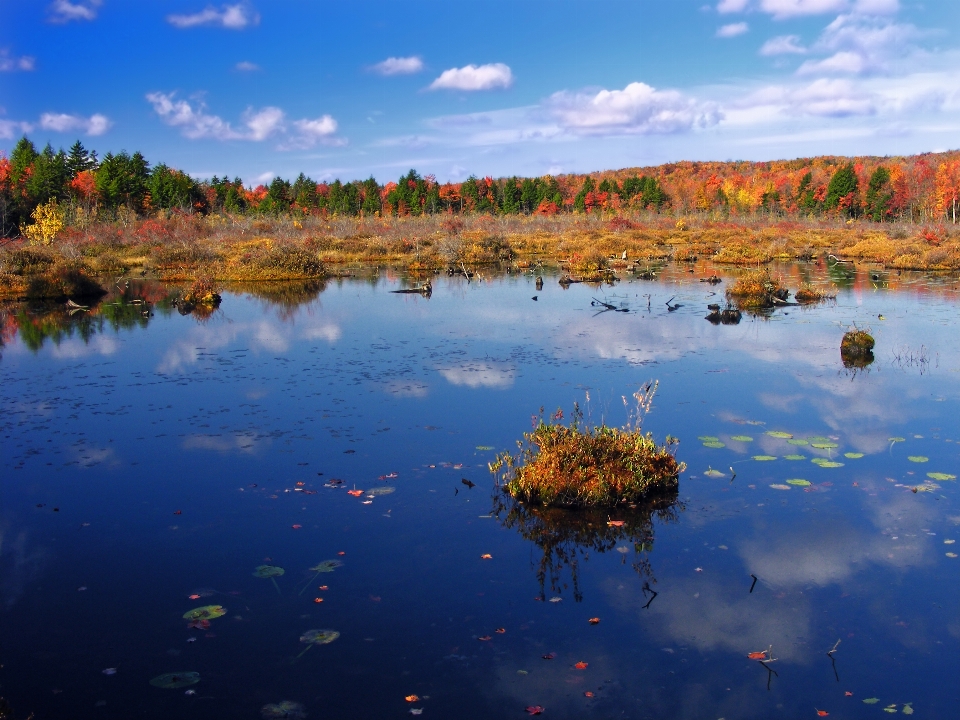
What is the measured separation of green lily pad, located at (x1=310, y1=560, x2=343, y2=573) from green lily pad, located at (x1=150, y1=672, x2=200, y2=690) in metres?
1.51

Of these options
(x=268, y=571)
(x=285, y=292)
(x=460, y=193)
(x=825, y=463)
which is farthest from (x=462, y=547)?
(x=460, y=193)

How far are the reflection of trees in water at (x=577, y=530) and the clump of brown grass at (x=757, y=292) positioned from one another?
1483cm

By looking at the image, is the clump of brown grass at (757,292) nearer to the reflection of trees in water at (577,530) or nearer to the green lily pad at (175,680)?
the reflection of trees in water at (577,530)

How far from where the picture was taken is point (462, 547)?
6.84 meters

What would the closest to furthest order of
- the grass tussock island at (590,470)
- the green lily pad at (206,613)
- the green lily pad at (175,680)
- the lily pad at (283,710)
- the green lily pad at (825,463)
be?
the lily pad at (283,710), the green lily pad at (175,680), the green lily pad at (206,613), the grass tussock island at (590,470), the green lily pad at (825,463)

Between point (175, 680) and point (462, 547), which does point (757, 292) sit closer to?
Answer: point (462, 547)

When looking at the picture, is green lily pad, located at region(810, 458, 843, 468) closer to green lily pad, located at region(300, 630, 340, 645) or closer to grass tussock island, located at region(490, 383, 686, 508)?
grass tussock island, located at region(490, 383, 686, 508)

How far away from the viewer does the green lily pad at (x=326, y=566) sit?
21.0 feet

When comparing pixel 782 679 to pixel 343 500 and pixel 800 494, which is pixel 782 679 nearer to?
pixel 800 494

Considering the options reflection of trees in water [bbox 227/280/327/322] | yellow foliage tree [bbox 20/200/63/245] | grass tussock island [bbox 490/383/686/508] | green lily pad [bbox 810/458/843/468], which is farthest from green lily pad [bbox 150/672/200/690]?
yellow foliage tree [bbox 20/200/63/245]

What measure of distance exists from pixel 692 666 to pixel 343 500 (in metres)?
3.98

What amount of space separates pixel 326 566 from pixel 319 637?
107cm

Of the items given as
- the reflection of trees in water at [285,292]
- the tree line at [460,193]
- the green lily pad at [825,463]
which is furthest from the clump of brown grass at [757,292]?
the tree line at [460,193]

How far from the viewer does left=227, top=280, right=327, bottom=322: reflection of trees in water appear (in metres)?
22.3
